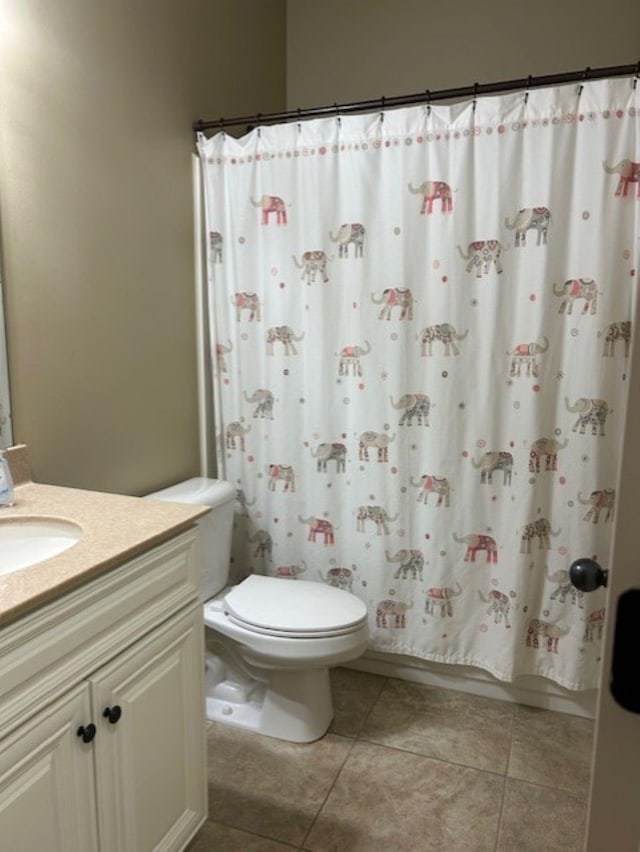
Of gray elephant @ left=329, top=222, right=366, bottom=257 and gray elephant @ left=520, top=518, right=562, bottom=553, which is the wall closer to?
gray elephant @ left=329, top=222, right=366, bottom=257

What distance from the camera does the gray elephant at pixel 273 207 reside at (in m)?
2.12

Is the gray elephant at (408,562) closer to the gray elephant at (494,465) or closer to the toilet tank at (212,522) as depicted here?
the gray elephant at (494,465)

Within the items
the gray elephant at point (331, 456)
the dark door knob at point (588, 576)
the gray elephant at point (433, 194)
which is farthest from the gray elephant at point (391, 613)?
the dark door knob at point (588, 576)

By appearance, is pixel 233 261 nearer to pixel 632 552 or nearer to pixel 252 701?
pixel 252 701

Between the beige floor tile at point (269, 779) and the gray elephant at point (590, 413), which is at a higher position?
the gray elephant at point (590, 413)

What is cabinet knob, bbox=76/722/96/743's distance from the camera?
104 cm

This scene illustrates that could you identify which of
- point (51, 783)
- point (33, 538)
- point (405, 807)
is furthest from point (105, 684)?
point (405, 807)

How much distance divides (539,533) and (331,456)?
768 millimetres

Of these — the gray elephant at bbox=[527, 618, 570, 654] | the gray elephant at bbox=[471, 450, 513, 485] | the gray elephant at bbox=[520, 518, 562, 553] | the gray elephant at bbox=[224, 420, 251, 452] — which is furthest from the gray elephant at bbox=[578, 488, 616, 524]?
the gray elephant at bbox=[224, 420, 251, 452]

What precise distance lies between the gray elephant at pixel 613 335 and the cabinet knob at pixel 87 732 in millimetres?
1685

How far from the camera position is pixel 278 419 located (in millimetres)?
2244

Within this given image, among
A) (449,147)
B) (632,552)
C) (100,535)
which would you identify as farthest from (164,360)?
(632,552)

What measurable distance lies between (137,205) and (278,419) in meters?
0.88

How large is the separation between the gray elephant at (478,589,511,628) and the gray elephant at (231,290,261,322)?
130cm
